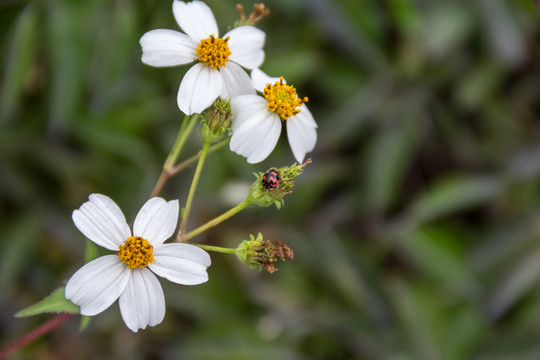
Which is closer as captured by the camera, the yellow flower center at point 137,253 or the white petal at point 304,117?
the yellow flower center at point 137,253

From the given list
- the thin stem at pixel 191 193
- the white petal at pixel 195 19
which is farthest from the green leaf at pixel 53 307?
the white petal at pixel 195 19

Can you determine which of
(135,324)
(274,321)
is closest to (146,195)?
(274,321)

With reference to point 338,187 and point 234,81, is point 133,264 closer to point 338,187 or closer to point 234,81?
point 234,81

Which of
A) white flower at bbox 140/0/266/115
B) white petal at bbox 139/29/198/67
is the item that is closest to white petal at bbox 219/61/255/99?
white flower at bbox 140/0/266/115

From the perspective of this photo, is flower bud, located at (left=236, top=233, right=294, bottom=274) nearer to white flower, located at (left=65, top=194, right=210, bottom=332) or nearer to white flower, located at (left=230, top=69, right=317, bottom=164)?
white flower, located at (left=65, top=194, right=210, bottom=332)

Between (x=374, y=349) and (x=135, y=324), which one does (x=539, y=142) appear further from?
(x=135, y=324)

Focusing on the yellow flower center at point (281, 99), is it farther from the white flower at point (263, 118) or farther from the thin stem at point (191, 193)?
the thin stem at point (191, 193)
